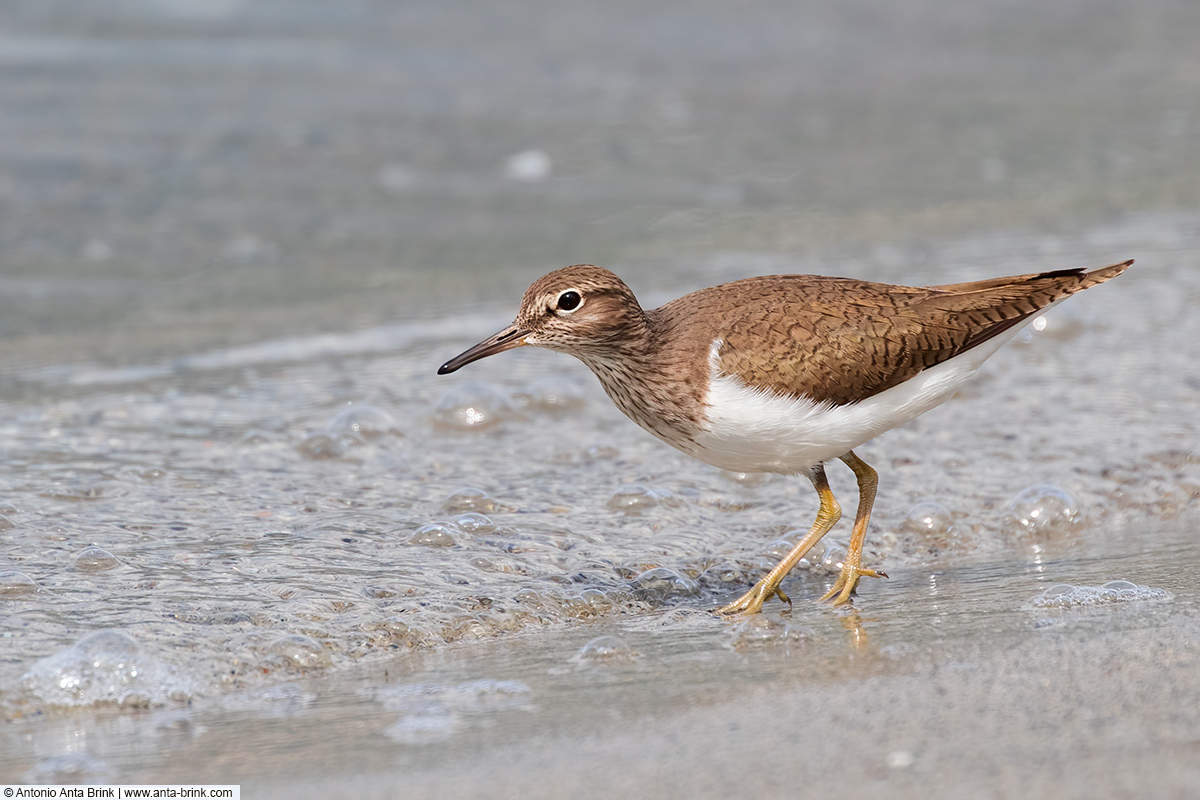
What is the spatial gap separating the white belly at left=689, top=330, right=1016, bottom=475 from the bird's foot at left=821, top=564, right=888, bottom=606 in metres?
0.39

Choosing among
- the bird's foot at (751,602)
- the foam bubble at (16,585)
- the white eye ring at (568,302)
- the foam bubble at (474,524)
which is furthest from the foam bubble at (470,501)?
the foam bubble at (16,585)

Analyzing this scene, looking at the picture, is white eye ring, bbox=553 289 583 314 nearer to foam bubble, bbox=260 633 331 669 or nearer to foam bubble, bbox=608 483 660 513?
foam bubble, bbox=608 483 660 513

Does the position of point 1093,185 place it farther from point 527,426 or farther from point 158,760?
point 158,760

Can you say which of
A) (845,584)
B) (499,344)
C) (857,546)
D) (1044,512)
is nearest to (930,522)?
(1044,512)

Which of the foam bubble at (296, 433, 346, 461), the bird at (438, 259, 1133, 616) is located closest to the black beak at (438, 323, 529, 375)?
the bird at (438, 259, 1133, 616)

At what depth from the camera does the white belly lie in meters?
4.43

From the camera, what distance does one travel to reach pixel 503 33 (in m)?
15.3

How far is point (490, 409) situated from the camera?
653 centimetres

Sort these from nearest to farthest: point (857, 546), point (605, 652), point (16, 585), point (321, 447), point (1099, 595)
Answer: point (605, 652)
point (1099, 595)
point (16, 585)
point (857, 546)
point (321, 447)

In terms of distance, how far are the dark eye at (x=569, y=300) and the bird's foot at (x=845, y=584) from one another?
1.34 meters

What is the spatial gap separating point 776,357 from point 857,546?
31.2 inches

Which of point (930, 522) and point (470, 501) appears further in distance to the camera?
point (470, 501)

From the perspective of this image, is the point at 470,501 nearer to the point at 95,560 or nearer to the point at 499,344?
the point at 499,344

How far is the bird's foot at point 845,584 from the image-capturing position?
15.2 ft
